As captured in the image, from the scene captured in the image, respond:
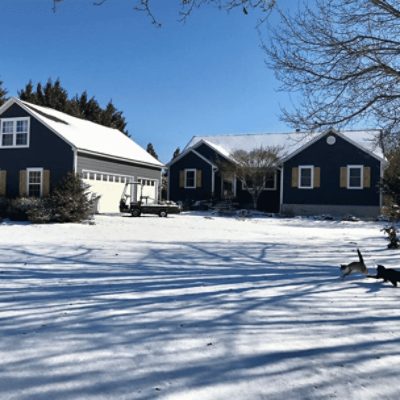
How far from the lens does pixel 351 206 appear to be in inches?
1024

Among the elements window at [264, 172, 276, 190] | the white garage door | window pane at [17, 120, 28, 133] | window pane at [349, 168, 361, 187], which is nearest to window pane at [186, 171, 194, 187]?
window at [264, 172, 276, 190]

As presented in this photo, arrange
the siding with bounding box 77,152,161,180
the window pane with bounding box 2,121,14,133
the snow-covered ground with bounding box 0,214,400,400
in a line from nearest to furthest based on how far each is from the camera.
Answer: the snow-covered ground with bounding box 0,214,400,400 < the siding with bounding box 77,152,161,180 < the window pane with bounding box 2,121,14,133

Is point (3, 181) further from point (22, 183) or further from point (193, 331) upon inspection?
point (193, 331)

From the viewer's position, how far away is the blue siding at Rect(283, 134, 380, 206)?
25578 mm

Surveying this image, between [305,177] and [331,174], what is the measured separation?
5.45 ft

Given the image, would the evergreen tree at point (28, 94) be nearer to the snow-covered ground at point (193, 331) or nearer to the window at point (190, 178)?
the window at point (190, 178)

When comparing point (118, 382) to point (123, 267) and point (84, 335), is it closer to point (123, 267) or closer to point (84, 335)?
point (84, 335)

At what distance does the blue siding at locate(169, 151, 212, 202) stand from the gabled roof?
2.35 metres

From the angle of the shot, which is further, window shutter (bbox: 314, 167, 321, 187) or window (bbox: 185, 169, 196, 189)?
window (bbox: 185, 169, 196, 189)

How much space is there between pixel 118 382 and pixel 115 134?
2900 centimetres

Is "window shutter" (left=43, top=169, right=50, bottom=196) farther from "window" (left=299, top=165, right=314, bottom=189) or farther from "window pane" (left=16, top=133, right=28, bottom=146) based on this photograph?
"window" (left=299, top=165, right=314, bottom=189)

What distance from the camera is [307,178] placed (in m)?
27.2

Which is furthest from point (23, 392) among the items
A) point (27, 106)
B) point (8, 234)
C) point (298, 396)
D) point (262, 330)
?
point (27, 106)

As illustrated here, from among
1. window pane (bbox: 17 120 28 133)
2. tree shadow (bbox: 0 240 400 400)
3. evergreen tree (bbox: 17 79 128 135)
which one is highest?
evergreen tree (bbox: 17 79 128 135)
